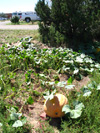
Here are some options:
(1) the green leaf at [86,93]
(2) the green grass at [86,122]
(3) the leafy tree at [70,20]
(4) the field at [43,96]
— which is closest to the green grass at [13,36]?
(3) the leafy tree at [70,20]

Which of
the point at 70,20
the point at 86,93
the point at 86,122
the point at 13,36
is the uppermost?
the point at 70,20

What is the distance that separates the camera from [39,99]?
2652 millimetres

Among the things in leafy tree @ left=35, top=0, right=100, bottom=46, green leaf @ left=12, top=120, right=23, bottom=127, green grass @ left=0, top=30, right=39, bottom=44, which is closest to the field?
green leaf @ left=12, top=120, right=23, bottom=127

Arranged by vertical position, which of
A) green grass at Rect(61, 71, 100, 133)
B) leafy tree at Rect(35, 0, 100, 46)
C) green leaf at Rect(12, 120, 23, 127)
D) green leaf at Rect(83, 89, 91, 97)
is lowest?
green grass at Rect(61, 71, 100, 133)

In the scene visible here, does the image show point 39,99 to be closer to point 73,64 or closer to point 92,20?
point 73,64

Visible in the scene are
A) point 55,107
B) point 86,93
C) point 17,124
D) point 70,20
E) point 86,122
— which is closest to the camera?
point 17,124

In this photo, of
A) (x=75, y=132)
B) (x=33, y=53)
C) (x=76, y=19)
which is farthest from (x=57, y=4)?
(x=75, y=132)

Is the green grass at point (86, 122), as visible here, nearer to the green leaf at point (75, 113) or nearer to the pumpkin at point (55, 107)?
the green leaf at point (75, 113)

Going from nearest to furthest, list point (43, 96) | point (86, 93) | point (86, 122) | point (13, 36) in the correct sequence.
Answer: point (86, 122), point (86, 93), point (43, 96), point (13, 36)

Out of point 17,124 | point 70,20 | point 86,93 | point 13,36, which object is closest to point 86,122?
point 86,93

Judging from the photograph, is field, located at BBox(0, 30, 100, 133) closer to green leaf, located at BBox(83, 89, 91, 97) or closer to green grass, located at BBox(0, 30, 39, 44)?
green leaf, located at BBox(83, 89, 91, 97)

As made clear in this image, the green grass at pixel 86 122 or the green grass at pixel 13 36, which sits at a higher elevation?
the green grass at pixel 13 36

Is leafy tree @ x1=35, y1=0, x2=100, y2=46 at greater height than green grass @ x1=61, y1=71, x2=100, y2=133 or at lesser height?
greater

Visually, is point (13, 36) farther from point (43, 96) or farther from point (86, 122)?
point (86, 122)
